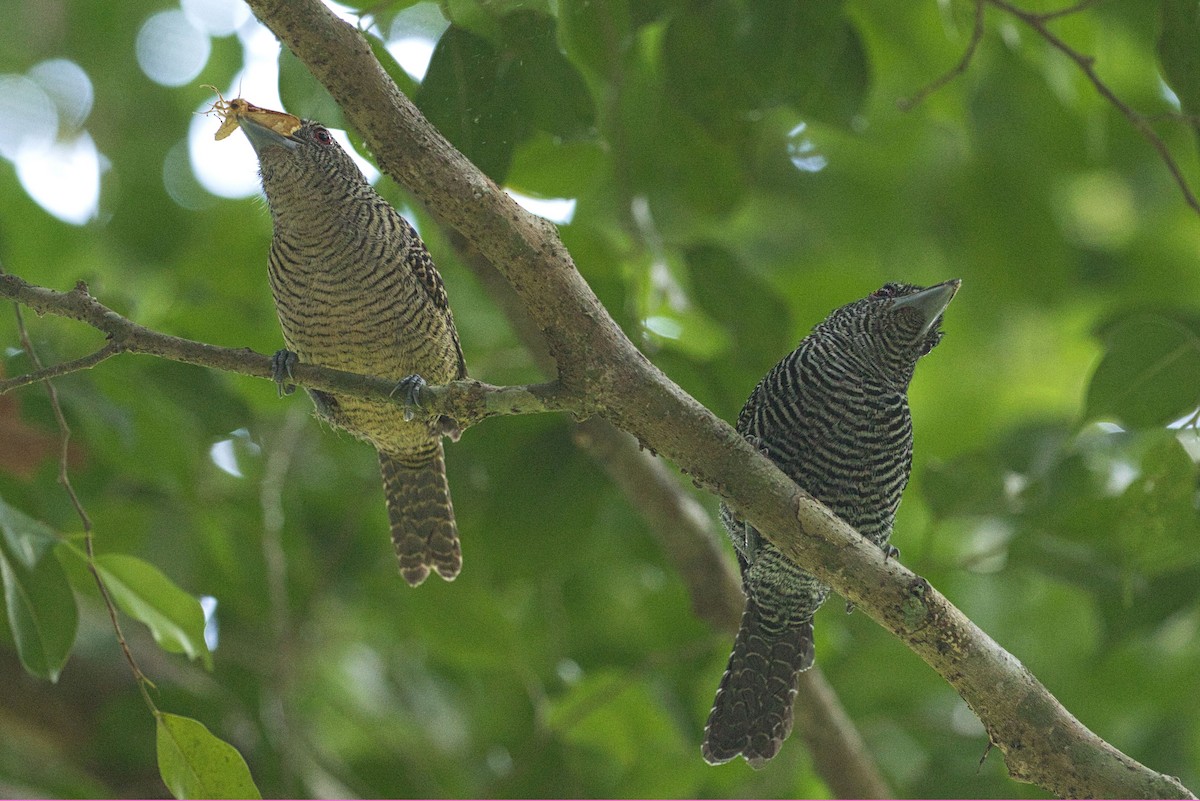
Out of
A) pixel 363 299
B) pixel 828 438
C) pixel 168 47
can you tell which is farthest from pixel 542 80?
pixel 168 47

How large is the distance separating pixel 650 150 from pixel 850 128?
0.52 m

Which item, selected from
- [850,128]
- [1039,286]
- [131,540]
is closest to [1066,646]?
[1039,286]

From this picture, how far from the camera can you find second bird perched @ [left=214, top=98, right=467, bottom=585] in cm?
238

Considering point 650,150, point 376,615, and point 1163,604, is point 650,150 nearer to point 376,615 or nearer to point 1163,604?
point 1163,604

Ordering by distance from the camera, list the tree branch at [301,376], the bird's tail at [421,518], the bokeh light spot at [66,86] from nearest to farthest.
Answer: the tree branch at [301,376] → the bird's tail at [421,518] → the bokeh light spot at [66,86]

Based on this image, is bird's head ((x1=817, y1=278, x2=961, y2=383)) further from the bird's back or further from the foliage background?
the bird's back

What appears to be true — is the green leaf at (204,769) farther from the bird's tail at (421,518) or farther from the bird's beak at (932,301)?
the bird's beak at (932,301)

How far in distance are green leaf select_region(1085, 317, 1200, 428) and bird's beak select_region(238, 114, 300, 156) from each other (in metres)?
1.61

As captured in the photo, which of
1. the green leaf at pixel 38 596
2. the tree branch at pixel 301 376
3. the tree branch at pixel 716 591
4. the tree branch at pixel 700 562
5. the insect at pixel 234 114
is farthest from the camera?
the tree branch at pixel 716 591

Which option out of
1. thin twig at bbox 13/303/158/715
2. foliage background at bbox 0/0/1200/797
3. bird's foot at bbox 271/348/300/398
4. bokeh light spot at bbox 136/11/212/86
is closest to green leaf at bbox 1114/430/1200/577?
foliage background at bbox 0/0/1200/797

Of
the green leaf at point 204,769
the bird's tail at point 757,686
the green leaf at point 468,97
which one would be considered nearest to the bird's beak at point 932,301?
the green leaf at point 468,97

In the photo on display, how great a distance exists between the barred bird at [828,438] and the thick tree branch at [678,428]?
0.18 metres

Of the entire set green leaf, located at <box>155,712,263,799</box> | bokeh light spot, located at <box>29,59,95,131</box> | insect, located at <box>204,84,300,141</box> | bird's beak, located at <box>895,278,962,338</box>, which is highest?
bokeh light spot, located at <box>29,59,95,131</box>

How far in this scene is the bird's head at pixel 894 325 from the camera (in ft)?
5.88
